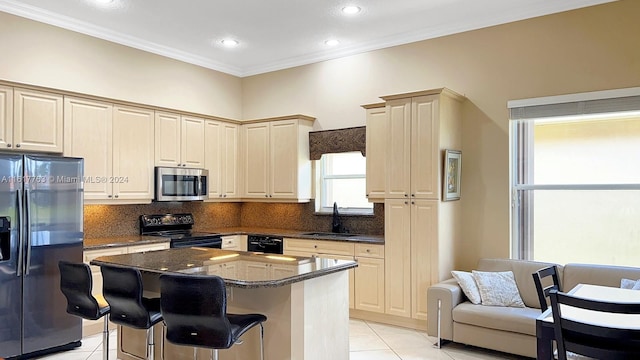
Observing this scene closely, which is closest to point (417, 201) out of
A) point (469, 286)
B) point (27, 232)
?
point (469, 286)

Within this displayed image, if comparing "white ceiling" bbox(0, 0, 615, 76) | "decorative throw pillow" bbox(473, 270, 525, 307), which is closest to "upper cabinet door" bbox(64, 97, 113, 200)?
"white ceiling" bbox(0, 0, 615, 76)

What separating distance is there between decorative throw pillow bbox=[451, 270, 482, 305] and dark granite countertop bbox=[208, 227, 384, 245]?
93cm

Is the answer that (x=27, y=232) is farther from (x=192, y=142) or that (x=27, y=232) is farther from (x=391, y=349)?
(x=391, y=349)

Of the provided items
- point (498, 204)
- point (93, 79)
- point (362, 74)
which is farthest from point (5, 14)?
point (498, 204)

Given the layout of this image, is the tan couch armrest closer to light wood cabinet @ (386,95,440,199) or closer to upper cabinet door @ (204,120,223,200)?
light wood cabinet @ (386,95,440,199)

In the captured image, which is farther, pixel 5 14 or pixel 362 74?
pixel 362 74

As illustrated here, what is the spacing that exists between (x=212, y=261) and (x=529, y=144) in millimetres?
3323

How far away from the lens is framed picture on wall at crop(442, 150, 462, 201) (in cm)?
462

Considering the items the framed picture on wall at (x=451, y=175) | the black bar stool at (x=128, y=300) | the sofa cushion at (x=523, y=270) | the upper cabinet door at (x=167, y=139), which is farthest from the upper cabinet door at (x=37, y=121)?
the sofa cushion at (x=523, y=270)

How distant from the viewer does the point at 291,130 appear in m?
5.97

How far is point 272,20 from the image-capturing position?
16.0 ft

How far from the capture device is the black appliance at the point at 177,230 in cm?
534

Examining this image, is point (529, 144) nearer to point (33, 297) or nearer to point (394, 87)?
point (394, 87)

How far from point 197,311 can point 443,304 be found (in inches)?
97.8
